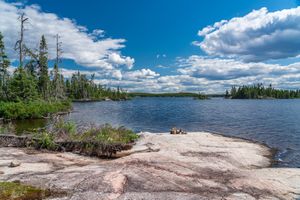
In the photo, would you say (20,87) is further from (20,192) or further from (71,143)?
(20,192)

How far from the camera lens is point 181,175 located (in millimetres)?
13711

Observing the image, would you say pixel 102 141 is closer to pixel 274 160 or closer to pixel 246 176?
pixel 246 176

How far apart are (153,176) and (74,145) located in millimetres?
8362

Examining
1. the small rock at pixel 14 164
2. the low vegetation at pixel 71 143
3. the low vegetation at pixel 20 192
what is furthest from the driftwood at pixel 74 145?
the low vegetation at pixel 20 192

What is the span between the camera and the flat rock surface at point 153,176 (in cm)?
1132

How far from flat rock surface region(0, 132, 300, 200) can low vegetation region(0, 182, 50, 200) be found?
475mm

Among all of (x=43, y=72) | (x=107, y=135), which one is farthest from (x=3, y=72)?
(x=107, y=135)

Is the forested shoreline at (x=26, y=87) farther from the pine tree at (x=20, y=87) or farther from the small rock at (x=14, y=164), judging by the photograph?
the small rock at (x=14, y=164)

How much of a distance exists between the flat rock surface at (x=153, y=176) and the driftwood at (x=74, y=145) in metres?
0.99

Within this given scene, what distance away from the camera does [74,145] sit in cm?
1966

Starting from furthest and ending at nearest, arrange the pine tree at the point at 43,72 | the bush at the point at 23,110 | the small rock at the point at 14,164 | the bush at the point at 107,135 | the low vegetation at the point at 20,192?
the pine tree at the point at 43,72
the bush at the point at 23,110
the bush at the point at 107,135
the small rock at the point at 14,164
the low vegetation at the point at 20,192

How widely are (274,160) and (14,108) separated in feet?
126

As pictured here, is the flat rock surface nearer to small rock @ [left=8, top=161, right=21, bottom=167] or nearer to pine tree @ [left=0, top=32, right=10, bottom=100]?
small rock @ [left=8, top=161, right=21, bottom=167]

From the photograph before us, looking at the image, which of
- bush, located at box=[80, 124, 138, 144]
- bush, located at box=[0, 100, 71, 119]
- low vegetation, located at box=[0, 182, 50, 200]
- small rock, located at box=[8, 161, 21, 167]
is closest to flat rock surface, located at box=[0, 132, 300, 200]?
small rock, located at box=[8, 161, 21, 167]
